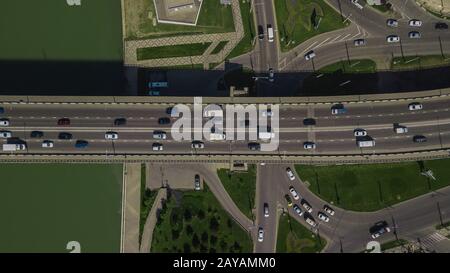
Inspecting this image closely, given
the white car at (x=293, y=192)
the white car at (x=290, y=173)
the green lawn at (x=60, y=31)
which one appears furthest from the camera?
the green lawn at (x=60, y=31)

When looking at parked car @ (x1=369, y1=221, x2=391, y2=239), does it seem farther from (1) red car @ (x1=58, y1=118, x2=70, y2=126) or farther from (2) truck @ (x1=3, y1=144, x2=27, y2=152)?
(2) truck @ (x1=3, y1=144, x2=27, y2=152)

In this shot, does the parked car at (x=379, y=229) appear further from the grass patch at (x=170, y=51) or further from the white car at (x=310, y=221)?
the grass patch at (x=170, y=51)

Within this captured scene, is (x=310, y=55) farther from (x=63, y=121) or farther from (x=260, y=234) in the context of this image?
(x=63, y=121)

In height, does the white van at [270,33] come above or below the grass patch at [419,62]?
above

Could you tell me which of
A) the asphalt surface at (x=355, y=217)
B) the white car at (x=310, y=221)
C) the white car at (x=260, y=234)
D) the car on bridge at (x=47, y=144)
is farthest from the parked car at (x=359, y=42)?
the car on bridge at (x=47, y=144)

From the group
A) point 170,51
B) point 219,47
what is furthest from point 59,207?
point 219,47
